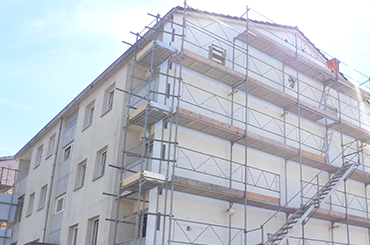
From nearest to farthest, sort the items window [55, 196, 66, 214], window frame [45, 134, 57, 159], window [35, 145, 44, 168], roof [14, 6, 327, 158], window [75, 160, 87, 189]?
roof [14, 6, 327, 158] < window [75, 160, 87, 189] < window [55, 196, 66, 214] < window frame [45, 134, 57, 159] < window [35, 145, 44, 168]

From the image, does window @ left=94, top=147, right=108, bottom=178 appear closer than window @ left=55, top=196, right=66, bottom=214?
Yes

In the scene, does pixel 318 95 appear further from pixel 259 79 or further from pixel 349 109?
pixel 259 79

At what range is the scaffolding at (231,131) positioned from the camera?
14922mm

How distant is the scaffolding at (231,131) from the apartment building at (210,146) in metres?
0.05

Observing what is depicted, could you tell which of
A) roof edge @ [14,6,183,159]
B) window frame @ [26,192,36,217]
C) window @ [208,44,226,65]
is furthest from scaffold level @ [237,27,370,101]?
window frame @ [26,192,36,217]

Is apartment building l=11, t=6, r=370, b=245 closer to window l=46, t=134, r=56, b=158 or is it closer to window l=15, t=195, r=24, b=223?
window l=46, t=134, r=56, b=158

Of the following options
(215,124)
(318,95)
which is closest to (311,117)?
(318,95)

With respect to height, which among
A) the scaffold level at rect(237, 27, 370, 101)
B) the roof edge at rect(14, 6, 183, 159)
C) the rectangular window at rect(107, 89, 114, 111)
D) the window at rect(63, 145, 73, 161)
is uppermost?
the scaffold level at rect(237, 27, 370, 101)

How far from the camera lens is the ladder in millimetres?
15516

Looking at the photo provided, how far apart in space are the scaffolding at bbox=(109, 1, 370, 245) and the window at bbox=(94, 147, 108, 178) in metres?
1.65

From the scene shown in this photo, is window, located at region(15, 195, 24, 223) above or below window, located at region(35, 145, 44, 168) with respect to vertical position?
below

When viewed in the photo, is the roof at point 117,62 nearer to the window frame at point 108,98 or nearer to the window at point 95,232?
the window frame at point 108,98

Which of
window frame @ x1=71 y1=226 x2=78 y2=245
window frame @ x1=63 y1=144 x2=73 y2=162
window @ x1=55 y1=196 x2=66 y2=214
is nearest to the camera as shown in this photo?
window frame @ x1=71 y1=226 x2=78 y2=245

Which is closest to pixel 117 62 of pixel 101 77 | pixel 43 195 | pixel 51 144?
pixel 101 77
